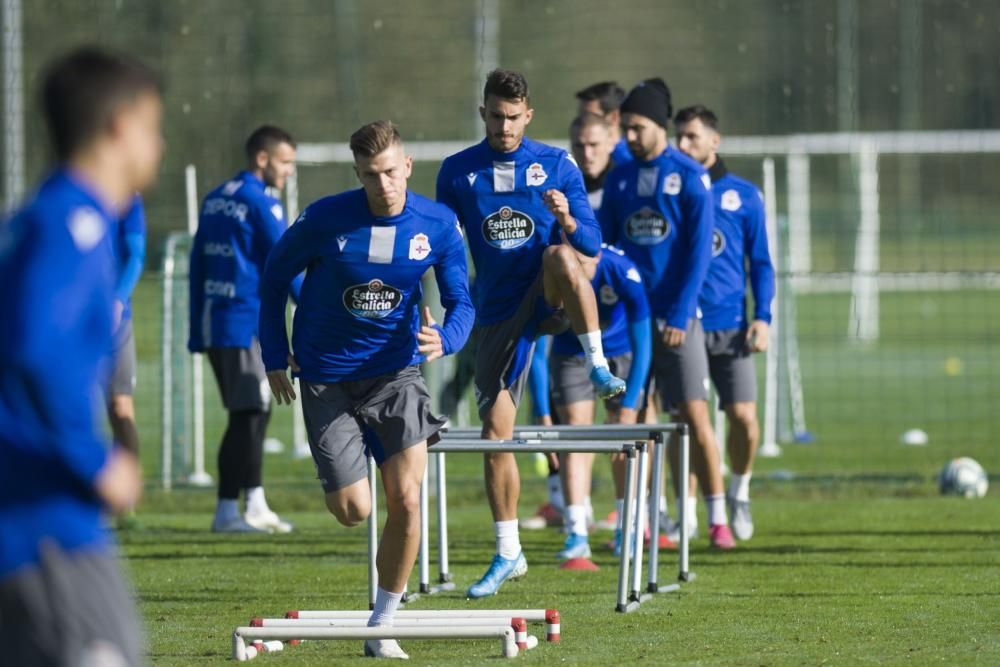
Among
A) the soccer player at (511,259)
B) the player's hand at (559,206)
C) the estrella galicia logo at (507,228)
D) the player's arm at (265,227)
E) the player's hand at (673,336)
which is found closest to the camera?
the player's hand at (559,206)

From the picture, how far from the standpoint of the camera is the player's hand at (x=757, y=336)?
10.4 meters

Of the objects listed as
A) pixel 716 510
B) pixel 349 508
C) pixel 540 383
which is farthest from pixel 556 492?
pixel 349 508

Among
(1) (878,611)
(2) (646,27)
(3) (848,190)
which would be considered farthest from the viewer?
(3) (848,190)

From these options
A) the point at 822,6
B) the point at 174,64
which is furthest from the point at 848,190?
the point at 174,64

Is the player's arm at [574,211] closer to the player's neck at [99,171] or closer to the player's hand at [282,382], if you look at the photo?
the player's hand at [282,382]

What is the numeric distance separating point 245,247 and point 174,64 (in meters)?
8.15

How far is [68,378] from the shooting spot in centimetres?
354

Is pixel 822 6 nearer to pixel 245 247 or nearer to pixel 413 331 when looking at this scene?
pixel 245 247

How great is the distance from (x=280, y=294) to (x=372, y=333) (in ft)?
1.36

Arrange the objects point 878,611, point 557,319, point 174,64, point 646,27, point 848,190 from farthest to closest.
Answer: point 848,190
point 646,27
point 174,64
point 557,319
point 878,611

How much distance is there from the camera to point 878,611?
7.76 m

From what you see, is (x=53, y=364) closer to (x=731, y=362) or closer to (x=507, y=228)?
(x=507, y=228)

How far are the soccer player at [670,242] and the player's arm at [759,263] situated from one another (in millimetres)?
538

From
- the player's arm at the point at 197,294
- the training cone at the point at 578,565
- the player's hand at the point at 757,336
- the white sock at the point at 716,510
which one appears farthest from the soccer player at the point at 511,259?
the player's arm at the point at 197,294
